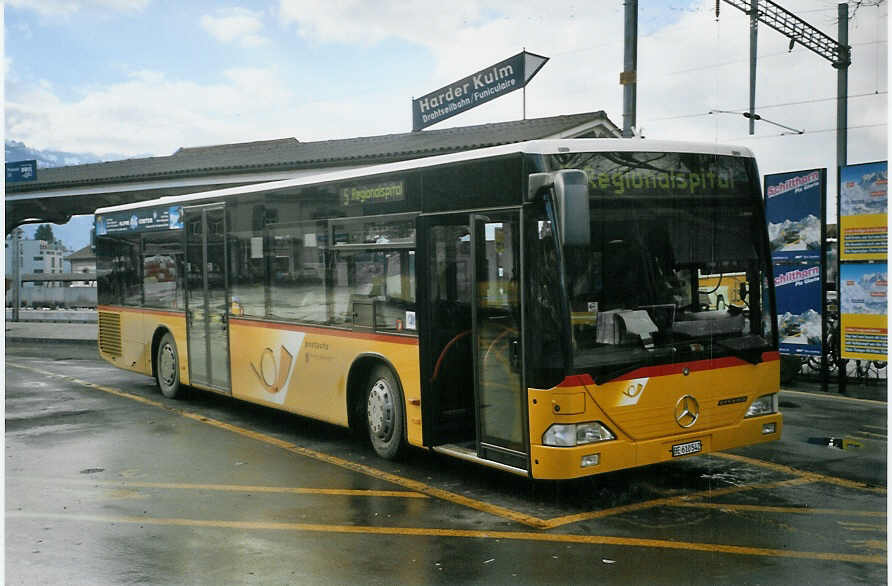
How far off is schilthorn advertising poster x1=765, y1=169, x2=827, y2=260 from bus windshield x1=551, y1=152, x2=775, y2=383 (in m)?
6.24

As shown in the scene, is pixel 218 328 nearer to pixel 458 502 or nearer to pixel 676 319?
pixel 458 502

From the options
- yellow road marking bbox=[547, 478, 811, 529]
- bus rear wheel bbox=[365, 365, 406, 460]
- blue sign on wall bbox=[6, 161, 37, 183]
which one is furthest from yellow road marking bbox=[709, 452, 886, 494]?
blue sign on wall bbox=[6, 161, 37, 183]

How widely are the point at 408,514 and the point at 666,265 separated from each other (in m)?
2.74

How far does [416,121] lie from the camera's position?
78.4ft

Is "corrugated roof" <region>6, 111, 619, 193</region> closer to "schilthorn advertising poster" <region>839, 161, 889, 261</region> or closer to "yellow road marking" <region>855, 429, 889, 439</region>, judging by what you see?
"schilthorn advertising poster" <region>839, 161, 889, 261</region>

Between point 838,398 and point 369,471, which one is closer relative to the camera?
point 369,471

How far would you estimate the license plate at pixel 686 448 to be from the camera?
704 centimetres

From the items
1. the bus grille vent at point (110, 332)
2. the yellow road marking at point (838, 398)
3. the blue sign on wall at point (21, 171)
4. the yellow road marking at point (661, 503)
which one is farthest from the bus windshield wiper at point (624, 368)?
the blue sign on wall at point (21, 171)

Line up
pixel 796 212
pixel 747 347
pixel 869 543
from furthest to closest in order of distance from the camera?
1. pixel 796 212
2. pixel 747 347
3. pixel 869 543

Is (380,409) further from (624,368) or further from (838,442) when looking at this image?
(838,442)

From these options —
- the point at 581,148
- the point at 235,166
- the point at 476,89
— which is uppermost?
the point at 476,89

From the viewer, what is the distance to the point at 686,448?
709 cm

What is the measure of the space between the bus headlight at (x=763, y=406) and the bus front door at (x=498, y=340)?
6.47 feet

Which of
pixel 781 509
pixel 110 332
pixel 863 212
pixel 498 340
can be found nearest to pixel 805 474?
pixel 781 509
